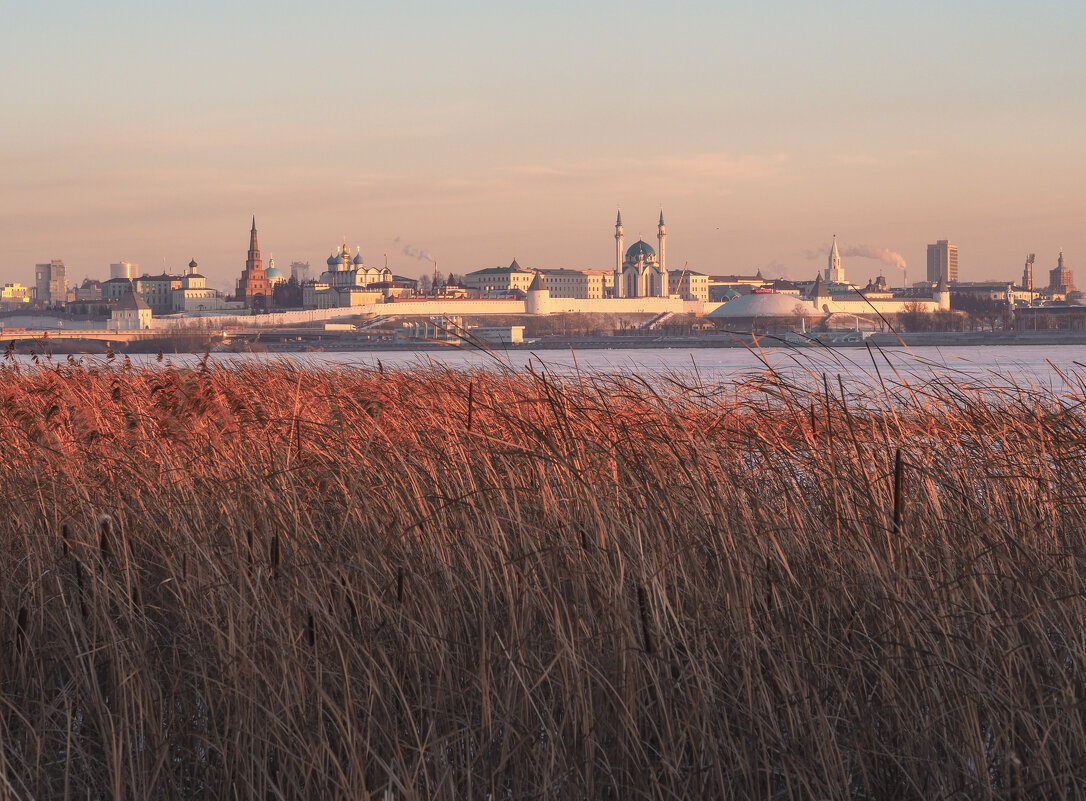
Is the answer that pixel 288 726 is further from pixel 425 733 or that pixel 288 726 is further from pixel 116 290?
pixel 116 290

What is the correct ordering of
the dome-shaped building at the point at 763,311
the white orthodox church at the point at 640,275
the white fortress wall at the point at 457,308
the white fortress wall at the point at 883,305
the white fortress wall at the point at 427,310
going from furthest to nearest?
the white orthodox church at the point at 640,275
the white fortress wall at the point at 883,305
the white fortress wall at the point at 457,308
the white fortress wall at the point at 427,310
the dome-shaped building at the point at 763,311

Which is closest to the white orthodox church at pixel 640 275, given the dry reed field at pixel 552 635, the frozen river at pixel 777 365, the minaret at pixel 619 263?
the minaret at pixel 619 263

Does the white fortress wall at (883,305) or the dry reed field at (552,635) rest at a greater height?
the white fortress wall at (883,305)

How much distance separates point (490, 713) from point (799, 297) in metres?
136

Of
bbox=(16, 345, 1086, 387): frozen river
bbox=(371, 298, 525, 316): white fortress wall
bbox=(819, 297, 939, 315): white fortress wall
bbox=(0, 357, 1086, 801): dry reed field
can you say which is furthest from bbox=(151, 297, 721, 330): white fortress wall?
bbox=(0, 357, 1086, 801): dry reed field

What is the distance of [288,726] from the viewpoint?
2049 millimetres

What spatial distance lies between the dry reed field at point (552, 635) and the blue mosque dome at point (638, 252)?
499ft

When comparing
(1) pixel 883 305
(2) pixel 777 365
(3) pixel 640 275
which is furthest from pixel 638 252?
(2) pixel 777 365

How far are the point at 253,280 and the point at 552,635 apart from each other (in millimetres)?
158749

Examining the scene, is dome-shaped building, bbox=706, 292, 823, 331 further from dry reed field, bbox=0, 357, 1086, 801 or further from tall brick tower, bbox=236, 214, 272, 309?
dry reed field, bbox=0, 357, 1086, 801

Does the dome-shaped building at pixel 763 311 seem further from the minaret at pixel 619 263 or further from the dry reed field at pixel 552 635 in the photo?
the dry reed field at pixel 552 635

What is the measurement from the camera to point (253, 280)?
509ft

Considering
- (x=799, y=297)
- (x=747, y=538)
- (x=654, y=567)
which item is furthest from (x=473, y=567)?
(x=799, y=297)

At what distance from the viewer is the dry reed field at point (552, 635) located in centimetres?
198
